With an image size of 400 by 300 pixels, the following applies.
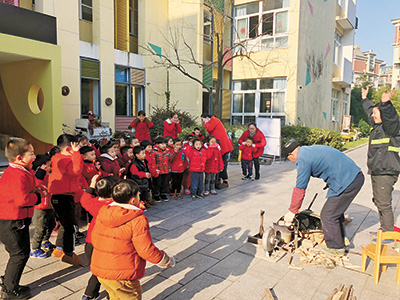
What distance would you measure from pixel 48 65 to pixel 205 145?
5.10m

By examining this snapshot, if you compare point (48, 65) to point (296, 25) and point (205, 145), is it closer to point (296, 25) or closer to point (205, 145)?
point (205, 145)

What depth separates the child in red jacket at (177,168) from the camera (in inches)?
283

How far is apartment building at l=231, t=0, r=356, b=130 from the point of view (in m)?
17.2

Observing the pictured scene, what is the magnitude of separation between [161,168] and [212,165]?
134 centimetres

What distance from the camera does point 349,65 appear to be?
2467 centimetres

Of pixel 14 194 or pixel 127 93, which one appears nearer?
pixel 14 194

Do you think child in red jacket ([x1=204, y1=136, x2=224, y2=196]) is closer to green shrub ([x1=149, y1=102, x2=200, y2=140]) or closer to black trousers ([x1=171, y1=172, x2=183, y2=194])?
black trousers ([x1=171, y1=172, x2=183, y2=194])

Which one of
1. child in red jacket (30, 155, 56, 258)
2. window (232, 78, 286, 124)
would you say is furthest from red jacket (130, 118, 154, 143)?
window (232, 78, 286, 124)

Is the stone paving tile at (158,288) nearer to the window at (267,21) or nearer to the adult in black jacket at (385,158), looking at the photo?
the adult in black jacket at (385,158)

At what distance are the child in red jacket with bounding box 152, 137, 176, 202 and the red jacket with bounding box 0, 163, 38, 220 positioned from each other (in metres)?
3.68

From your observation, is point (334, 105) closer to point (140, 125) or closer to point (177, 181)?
point (140, 125)

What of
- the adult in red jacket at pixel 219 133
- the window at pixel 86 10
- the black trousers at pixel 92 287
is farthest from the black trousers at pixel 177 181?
the window at pixel 86 10

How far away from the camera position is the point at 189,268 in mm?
3955

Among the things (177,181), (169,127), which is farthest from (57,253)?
(169,127)
